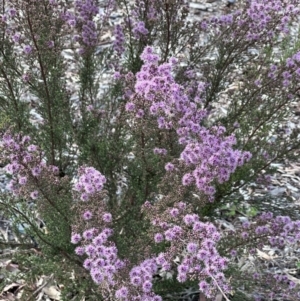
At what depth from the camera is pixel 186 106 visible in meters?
2.26

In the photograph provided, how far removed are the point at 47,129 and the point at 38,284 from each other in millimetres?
1041

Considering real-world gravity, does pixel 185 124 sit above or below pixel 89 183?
above

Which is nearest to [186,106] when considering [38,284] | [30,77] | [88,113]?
[30,77]

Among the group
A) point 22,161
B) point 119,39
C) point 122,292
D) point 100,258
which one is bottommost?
point 122,292

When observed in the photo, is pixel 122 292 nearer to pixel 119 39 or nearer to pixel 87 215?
pixel 87 215

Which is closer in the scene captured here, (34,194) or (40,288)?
(34,194)

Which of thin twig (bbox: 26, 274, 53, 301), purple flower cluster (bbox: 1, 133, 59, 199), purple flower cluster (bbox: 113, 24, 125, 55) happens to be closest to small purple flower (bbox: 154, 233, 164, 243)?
purple flower cluster (bbox: 1, 133, 59, 199)

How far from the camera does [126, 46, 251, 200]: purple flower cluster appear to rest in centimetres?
213

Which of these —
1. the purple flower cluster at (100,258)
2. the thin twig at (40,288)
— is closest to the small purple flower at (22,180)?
the purple flower cluster at (100,258)

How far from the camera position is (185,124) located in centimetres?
223

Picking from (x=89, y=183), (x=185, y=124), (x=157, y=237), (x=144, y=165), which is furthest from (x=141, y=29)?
(x=157, y=237)

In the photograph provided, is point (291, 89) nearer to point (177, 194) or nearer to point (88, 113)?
point (177, 194)

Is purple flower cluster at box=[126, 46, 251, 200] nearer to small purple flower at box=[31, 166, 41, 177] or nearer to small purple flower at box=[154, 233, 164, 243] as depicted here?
small purple flower at box=[154, 233, 164, 243]

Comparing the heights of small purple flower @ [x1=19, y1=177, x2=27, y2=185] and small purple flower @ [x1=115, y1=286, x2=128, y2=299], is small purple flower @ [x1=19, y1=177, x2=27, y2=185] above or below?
above
